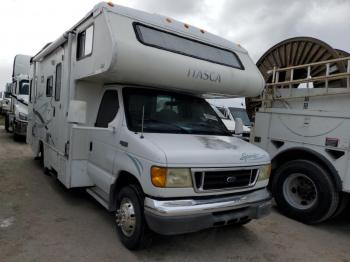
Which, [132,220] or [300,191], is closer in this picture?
[132,220]

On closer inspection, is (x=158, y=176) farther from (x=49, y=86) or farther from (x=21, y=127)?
(x=21, y=127)

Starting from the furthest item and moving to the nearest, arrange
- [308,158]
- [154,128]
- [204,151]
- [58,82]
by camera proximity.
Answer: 1. [58,82]
2. [308,158]
3. [154,128]
4. [204,151]

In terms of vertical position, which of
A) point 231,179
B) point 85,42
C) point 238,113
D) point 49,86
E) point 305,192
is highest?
point 85,42

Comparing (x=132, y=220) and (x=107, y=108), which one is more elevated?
(x=107, y=108)

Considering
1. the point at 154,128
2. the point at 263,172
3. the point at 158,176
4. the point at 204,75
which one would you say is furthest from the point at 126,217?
the point at 204,75

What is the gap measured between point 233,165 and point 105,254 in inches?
72.6

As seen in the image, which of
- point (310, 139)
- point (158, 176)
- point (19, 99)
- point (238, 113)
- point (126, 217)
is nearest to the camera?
point (158, 176)

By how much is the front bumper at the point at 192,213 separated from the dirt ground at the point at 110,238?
58 cm

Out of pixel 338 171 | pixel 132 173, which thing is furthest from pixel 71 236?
pixel 338 171

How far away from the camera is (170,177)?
10.8 ft

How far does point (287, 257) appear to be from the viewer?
13.0 feet

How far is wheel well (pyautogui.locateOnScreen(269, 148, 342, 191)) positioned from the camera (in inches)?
190

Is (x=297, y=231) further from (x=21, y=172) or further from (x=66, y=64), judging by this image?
(x=21, y=172)

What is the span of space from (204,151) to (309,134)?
256 cm
